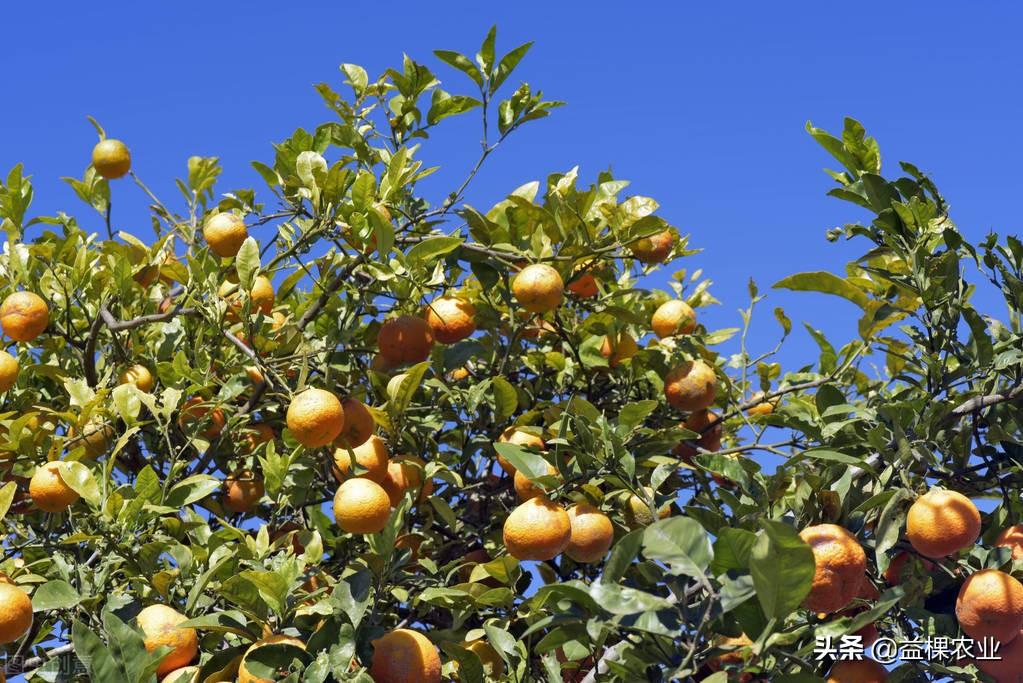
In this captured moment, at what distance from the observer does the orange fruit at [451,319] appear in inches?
119

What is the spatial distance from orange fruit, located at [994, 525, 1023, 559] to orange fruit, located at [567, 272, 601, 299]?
1264 millimetres

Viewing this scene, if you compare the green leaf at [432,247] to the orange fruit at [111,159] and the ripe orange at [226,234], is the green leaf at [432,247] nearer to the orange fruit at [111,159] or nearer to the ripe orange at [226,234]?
the ripe orange at [226,234]

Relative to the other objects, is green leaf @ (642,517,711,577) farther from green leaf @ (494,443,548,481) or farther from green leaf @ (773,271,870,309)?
green leaf @ (773,271,870,309)

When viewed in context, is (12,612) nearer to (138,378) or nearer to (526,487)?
(138,378)

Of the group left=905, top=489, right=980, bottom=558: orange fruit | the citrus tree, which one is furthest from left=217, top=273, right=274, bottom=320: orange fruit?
left=905, top=489, right=980, bottom=558: orange fruit

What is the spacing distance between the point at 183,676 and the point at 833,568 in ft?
4.22

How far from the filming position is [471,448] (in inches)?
119

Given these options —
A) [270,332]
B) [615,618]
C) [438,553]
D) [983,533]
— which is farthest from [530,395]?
[615,618]

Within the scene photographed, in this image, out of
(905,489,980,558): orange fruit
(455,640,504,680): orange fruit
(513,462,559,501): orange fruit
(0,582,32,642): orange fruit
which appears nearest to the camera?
(905,489,980,558): orange fruit

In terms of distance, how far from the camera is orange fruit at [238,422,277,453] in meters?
3.10

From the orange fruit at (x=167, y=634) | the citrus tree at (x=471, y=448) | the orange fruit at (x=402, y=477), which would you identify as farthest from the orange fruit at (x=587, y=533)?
the orange fruit at (x=167, y=634)

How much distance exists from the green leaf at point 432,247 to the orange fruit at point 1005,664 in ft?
5.05

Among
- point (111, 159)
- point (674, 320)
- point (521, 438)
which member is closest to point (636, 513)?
point (521, 438)

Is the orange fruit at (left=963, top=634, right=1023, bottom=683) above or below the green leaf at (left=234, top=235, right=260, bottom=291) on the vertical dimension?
below
